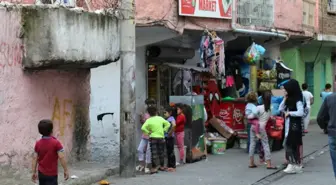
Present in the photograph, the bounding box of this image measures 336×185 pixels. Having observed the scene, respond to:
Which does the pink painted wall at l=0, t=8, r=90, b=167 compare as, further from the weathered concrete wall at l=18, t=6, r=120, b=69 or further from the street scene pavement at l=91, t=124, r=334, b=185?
the street scene pavement at l=91, t=124, r=334, b=185

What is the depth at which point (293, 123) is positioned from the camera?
11195 mm

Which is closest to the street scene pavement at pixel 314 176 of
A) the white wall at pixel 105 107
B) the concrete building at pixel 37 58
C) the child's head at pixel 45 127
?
the concrete building at pixel 37 58

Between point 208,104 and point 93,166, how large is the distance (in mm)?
5659

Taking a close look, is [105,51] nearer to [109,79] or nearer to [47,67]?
A: [47,67]

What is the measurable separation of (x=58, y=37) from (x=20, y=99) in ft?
3.90

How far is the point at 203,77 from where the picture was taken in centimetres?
1683

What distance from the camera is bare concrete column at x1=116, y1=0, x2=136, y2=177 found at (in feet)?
34.7

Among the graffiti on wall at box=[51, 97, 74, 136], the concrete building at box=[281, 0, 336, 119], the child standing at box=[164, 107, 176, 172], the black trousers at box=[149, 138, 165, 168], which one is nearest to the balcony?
the graffiti on wall at box=[51, 97, 74, 136]

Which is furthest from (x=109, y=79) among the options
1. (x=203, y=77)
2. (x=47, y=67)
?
(x=203, y=77)

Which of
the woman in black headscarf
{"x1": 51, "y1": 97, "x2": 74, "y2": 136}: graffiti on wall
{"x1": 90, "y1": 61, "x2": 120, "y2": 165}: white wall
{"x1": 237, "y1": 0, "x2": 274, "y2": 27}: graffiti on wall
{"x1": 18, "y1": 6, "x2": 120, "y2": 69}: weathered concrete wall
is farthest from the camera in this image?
{"x1": 237, "y1": 0, "x2": 274, "y2": 27}: graffiti on wall

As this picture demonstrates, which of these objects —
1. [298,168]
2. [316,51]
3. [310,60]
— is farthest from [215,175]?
[316,51]

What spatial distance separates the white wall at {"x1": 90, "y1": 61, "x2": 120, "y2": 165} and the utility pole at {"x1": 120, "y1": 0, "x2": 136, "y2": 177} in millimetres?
2455

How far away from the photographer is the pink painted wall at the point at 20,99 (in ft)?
30.6

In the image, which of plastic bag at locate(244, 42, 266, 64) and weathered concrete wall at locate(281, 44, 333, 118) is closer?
plastic bag at locate(244, 42, 266, 64)
